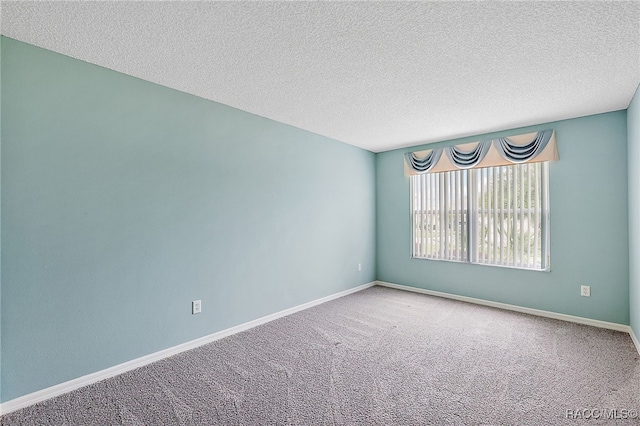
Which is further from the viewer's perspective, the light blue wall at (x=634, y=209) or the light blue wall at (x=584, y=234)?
the light blue wall at (x=584, y=234)

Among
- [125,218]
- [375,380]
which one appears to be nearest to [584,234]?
[375,380]

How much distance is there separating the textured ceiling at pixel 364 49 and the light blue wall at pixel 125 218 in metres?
0.27

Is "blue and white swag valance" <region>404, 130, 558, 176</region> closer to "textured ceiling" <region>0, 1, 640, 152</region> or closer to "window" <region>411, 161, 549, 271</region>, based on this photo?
"window" <region>411, 161, 549, 271</region>

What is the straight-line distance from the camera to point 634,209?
9.23 ft

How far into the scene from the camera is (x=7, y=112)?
75.2 inches

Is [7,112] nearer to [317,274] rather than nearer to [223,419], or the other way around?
[223,419]

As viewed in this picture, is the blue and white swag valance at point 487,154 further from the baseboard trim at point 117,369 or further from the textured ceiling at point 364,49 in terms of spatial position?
the baseboard trim at point 117,369

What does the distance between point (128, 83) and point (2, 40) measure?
71 centimetres

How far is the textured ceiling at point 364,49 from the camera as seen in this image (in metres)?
1.68

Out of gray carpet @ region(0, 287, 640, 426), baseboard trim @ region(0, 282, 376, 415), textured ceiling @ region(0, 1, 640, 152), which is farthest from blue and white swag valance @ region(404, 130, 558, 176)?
baseboard trim @ region(0, 282, 376, 415)

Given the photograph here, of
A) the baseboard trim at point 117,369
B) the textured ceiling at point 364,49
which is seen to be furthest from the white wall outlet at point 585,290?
the baseboard trim at point 117,369

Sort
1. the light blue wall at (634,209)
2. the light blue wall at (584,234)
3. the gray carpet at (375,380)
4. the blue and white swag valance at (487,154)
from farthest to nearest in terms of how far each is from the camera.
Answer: the blue and white swag valance at (487,154), the light blue wall at (584,234), the light blue wall at (634,209), the gray carpet at (375,380)

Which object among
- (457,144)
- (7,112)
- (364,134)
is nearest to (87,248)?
(7,112)

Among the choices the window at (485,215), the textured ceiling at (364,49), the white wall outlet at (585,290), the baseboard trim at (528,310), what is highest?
the textured ceiling at (364,49)
